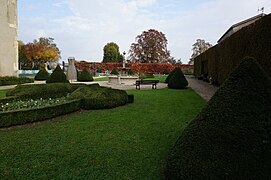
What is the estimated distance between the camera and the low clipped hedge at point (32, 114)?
17.0 feet

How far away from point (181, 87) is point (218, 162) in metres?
12.5

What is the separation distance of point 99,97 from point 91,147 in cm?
380

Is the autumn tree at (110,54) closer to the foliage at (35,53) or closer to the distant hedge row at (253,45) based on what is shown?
the foliage at (35,53)

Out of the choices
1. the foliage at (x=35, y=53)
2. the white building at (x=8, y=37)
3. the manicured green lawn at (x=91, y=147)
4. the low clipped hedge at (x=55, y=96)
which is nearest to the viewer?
the manicured green lawn at (x=91, y=147)

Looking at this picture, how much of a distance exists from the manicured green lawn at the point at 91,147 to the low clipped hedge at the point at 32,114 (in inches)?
8.1

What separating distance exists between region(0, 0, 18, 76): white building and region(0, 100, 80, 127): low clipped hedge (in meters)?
15.6

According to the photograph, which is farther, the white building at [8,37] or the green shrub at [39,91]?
the white building at [8,37]

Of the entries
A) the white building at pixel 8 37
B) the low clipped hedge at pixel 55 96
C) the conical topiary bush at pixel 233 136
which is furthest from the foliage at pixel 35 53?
the conical topiary bush at pixel 233 136

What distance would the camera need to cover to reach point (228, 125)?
2.24 m

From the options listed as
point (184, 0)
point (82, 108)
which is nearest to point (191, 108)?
point (82, 108)

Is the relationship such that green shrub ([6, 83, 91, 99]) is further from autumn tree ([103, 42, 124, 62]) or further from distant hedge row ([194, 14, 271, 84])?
autumn tree ([103, 42, 124, 62])

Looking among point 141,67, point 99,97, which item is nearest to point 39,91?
point 99,97

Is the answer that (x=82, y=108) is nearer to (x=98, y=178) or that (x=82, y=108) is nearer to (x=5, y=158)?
(x=5, y=158)

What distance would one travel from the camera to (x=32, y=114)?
5535mm
